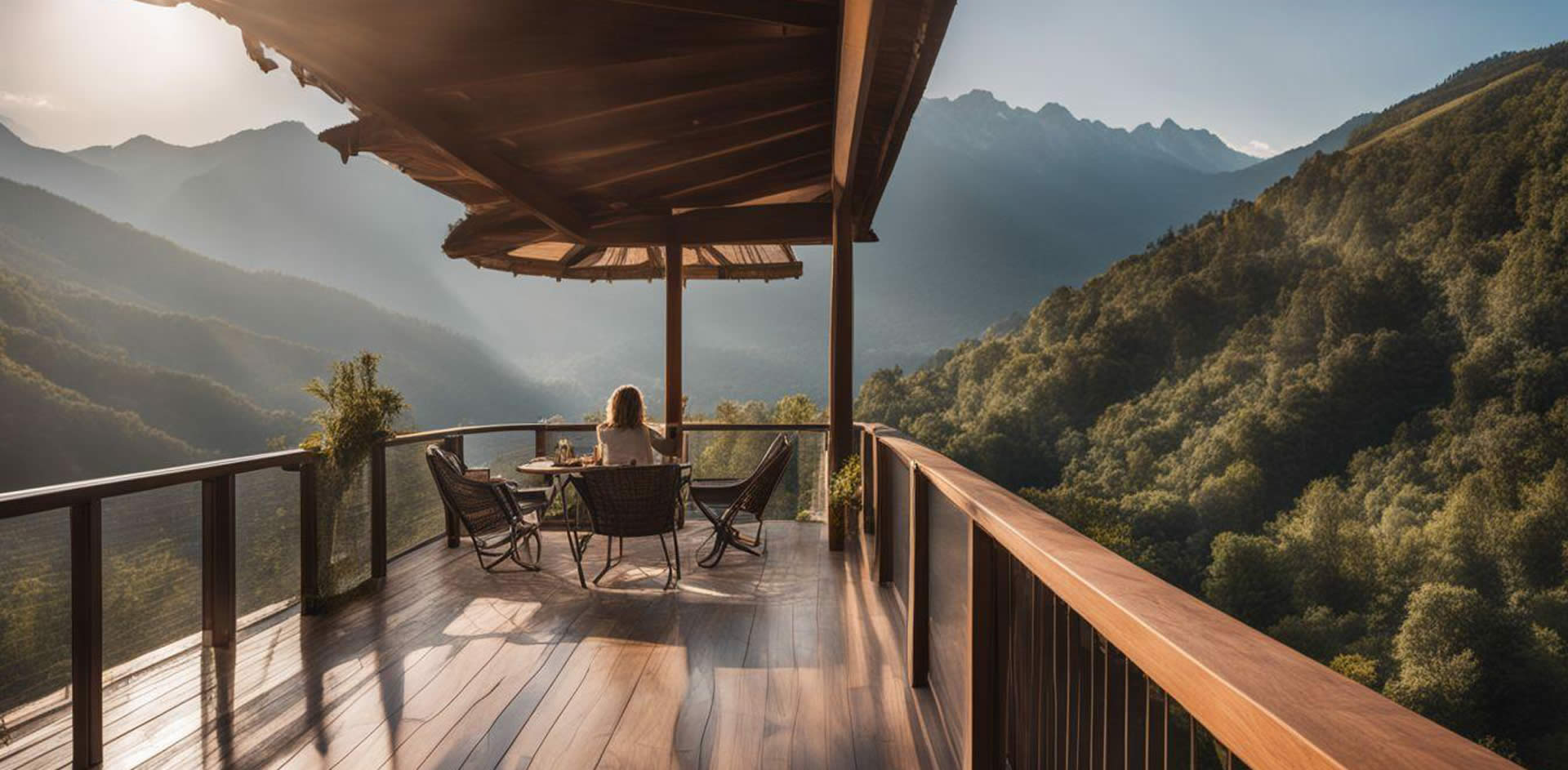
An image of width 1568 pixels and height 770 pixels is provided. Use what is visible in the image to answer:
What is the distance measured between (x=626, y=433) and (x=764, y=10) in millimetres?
3333

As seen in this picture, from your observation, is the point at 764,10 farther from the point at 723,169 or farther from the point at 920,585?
the point at 723,169

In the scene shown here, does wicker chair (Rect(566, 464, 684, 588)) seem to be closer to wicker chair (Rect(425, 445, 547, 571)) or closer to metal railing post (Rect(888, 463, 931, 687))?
wicker chair (Rect(425, 445, 547, 571))

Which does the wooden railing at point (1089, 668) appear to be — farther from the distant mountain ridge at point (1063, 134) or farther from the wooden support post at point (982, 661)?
the distant mountain ridge at point (1063, 134)

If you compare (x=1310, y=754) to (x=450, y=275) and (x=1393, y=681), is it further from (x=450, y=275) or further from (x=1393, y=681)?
(x=450, y=275)

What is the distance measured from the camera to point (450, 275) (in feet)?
166

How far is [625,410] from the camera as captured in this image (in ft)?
18.5

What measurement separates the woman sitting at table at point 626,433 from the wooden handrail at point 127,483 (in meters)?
1.82

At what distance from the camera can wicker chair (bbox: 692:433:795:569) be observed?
5.72 metres

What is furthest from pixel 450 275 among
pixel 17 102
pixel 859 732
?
pixel 859 732

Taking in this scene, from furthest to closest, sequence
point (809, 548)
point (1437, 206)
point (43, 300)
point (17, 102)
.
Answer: point (1437, 206), point (17, 102), point (43, 300), point (809, 548)

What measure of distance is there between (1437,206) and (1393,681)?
25.1 m

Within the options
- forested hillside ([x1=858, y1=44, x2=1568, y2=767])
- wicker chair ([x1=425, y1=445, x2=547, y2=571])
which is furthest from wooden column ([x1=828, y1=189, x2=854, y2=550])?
forested hillside ([x1=858, y1=44, x2=1568, y2=767])

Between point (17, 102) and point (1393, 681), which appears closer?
point (1393, 681)

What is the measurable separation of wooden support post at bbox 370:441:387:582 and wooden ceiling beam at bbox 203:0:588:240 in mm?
1900
